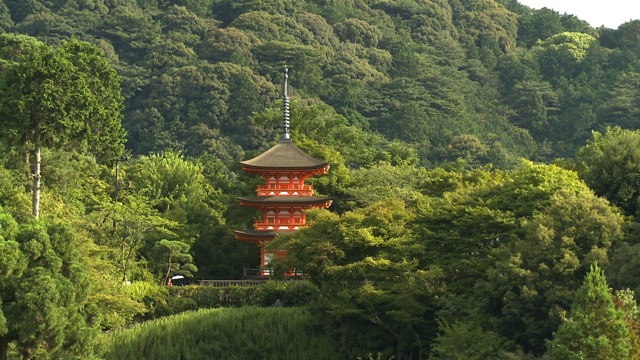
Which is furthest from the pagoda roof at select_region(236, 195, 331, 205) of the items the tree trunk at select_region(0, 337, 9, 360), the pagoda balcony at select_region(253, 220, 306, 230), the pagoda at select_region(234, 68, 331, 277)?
the tree trunk at select_region(0, 337, 9, 360)

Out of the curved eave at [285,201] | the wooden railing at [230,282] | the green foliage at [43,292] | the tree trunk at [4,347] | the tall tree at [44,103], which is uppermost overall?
the tall tree at [44,103]

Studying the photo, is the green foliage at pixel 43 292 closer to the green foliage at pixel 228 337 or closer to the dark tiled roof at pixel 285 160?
the green foliage at pixel 228 337

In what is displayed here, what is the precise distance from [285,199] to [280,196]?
602 millimetres

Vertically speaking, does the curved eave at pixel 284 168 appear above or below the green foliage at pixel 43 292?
above

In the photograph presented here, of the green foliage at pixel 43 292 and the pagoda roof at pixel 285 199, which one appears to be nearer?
the green foliage at pixel 43 292

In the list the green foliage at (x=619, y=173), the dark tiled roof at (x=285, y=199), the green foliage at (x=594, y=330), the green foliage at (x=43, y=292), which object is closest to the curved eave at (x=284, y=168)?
the dark tiled roof at (x=285, y=199)

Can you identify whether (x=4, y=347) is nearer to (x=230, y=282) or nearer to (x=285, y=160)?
(x=230, y=282)

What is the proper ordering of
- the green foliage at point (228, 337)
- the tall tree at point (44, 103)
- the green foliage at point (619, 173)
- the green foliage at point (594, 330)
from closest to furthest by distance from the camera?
the green foliage at point (594, 330)
the green foliage at point (619, 173)
the green foliage at point (228, 337)
the tall tree at point (44, 103)

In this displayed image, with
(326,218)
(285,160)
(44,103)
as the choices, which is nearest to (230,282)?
(285,160)

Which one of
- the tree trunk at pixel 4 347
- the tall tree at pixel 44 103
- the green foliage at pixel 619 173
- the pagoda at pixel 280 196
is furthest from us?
the pagoda at pixel 280 196

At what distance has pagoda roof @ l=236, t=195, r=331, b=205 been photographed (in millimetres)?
38500

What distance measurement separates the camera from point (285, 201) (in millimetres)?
38469

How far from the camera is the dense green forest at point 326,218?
24781 millimetres

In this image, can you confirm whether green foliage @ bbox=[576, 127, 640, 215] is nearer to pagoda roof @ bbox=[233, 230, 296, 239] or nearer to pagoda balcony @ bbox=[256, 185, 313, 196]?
pagoda roof @ bbox=[233, 230, 296, 239]
